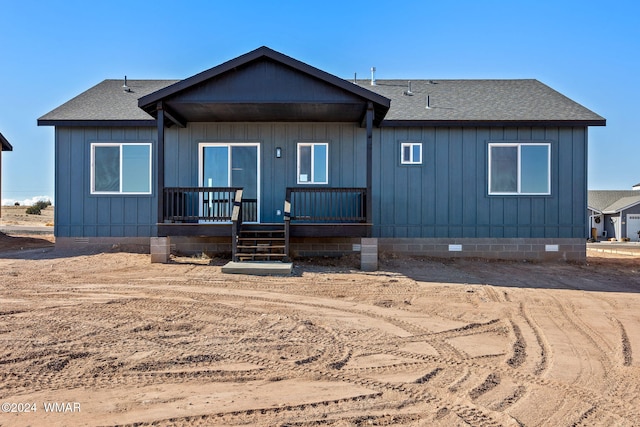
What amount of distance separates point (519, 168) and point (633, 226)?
93.5 ft

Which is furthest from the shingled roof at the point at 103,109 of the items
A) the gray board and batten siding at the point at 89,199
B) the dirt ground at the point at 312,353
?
the dirt ground at the point at 312,353

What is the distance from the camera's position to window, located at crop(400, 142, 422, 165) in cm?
1105

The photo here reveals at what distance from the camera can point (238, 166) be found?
11273mm

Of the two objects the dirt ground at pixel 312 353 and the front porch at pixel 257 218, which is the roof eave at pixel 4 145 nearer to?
the front porch at pixel 257 218

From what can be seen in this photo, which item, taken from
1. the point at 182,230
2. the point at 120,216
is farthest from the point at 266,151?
the point at 120,216

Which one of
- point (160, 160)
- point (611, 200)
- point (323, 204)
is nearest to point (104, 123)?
point (160, 160)

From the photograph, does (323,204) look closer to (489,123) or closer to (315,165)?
(315,165)

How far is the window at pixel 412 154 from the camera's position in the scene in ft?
36.2

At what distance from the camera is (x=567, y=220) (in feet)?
36.2

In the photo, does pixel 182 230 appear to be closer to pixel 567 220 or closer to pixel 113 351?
pixel 113 351

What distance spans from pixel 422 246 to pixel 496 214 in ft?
6.80

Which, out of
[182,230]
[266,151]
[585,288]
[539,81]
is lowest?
[585,288]

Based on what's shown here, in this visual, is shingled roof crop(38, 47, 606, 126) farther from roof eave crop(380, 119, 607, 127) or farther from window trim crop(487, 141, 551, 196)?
window trim crop(487, 141, 551, 196)

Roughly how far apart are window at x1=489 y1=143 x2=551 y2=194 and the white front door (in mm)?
6081
